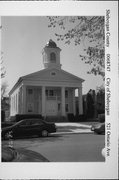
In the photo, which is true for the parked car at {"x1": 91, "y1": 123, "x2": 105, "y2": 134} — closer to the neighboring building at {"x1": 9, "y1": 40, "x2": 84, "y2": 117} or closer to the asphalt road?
the asphalt road

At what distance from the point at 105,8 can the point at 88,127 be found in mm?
2568

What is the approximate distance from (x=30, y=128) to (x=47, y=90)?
3.58 feet

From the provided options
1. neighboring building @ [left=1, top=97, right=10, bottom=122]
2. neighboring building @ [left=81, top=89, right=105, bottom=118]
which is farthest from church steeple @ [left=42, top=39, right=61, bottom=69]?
neighboring building @ [left=1, top=97, right=10, bottom=122]

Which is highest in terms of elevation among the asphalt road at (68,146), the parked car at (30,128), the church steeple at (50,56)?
the church steeple at (50,56)

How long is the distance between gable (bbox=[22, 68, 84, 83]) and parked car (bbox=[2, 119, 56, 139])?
977mm

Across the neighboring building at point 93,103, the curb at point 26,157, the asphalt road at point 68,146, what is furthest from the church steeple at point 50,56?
the curb at point 26,157

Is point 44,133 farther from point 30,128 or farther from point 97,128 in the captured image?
point 97,128

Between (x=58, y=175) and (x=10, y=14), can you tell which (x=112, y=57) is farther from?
(x=58, y=175)

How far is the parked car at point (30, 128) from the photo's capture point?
15.9 feet

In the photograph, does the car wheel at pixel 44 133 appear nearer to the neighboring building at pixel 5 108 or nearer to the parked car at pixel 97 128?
the neighboring building at pixel 5 108

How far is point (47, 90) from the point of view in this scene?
5.66 m

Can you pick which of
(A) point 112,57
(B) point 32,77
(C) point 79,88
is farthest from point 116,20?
(B) point 32,77

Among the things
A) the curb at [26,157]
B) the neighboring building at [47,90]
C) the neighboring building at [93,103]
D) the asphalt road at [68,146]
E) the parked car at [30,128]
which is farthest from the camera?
the neighboring building at [47,90]

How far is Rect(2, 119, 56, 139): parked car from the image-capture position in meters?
4.86
